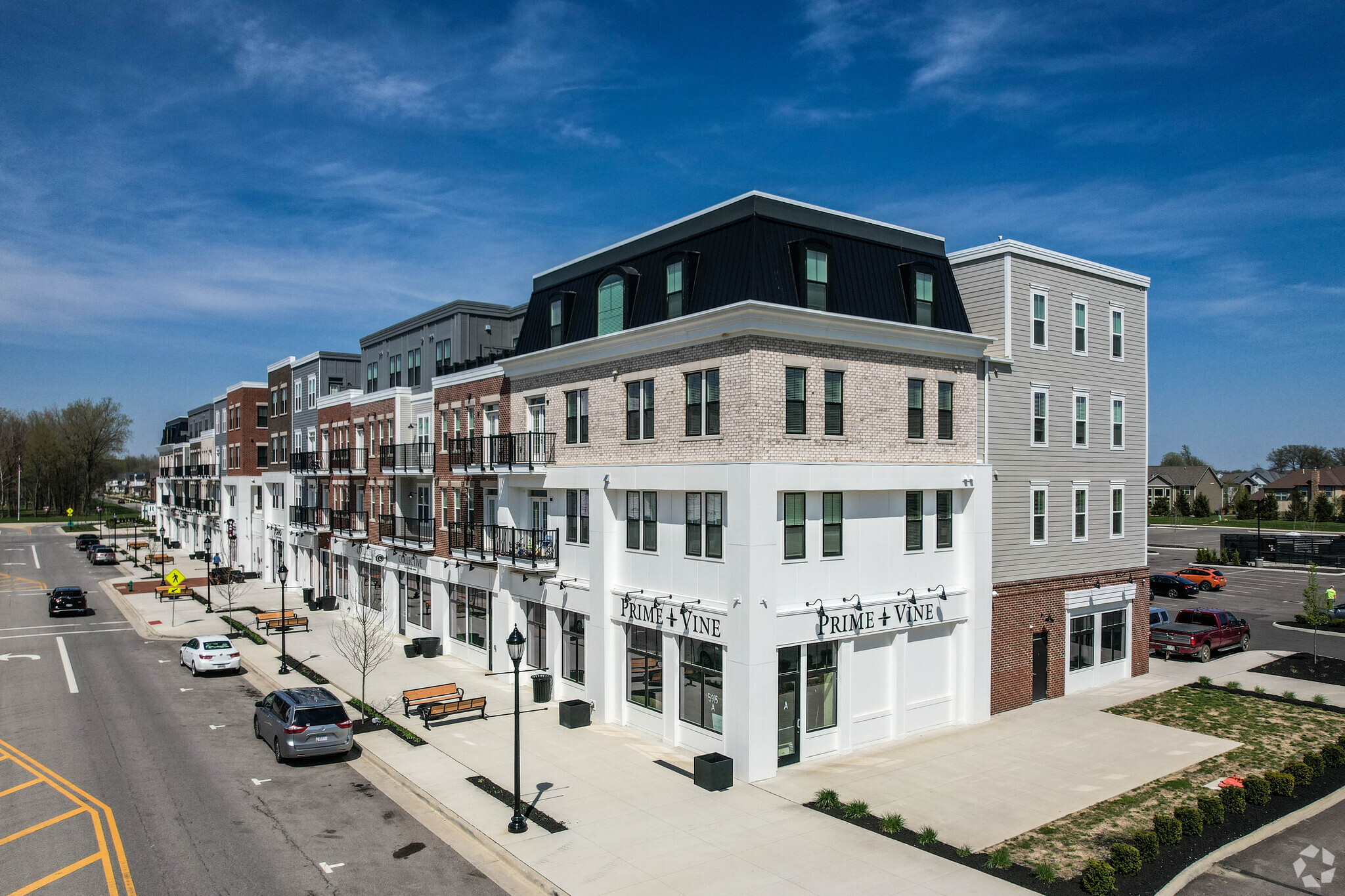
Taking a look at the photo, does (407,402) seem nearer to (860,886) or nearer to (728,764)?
(728,764)

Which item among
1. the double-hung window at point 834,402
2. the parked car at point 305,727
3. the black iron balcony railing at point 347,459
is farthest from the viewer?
the black iron balcony railing at point 347,459

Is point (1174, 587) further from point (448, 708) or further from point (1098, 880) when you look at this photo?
point (448, 708)

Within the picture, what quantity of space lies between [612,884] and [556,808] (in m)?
3.51

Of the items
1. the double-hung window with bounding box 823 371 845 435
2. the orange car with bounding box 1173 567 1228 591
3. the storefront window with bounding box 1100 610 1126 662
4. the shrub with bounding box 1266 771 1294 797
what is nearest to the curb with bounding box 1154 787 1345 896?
the shrub with bounding box 1266 771 1294 797

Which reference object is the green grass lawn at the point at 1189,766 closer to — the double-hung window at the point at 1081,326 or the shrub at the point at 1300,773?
the shrub at the point at 1300,773

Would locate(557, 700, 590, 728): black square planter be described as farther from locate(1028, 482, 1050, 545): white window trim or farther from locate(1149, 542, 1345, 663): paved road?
locate(1149, 542, 1345, 663): paved road

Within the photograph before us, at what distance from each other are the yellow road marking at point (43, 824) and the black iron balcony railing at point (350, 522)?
2483 centimetres

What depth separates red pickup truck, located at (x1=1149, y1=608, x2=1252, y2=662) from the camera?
104ft

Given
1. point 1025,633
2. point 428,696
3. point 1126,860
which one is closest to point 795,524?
point 1126,860

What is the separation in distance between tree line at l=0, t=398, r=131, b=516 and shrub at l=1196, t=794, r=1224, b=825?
459 ft

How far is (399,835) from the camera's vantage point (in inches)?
602

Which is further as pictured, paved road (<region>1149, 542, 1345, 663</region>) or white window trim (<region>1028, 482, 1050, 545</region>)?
paved road (<region>1149, 542, 1345, 663</region>)

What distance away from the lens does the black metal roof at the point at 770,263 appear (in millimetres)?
19781

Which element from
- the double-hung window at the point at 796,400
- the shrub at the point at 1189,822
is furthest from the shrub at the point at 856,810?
the double-hung window at the point at 796,400
